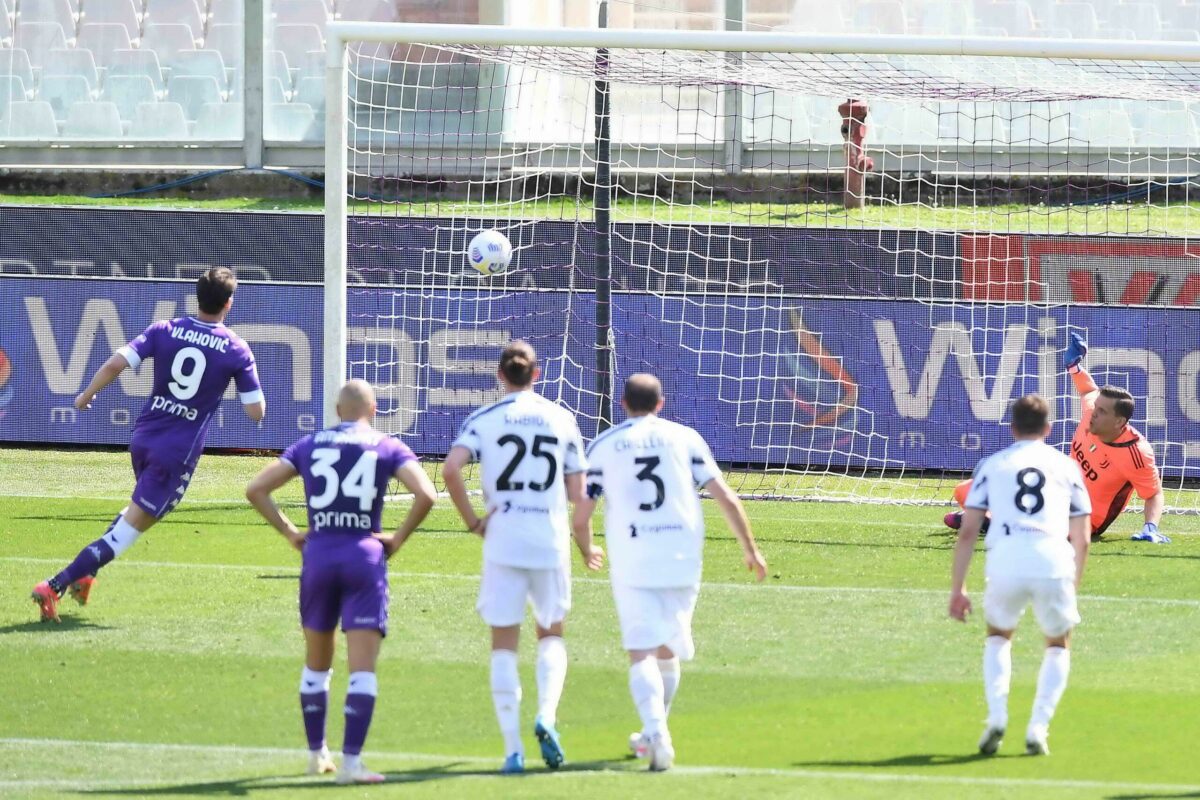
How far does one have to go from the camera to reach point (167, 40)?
25.3m

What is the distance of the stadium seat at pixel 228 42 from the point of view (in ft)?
81.8

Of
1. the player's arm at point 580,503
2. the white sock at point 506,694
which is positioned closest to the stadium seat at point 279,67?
the player's arm at point 580,503

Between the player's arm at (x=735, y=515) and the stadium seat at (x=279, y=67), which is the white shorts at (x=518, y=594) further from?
the stadium seat at (x=279, y=67)

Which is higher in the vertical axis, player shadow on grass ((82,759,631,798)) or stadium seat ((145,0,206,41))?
stadium seat ((145,0,206,41))

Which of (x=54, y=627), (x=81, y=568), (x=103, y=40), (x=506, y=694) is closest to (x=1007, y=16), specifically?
(x=103, y=40)

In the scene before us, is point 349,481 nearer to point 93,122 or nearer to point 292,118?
point 292,118

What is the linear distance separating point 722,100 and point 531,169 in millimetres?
3382

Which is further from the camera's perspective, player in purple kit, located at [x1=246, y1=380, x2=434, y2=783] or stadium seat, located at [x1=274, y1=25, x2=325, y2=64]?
Result: stadium seat, located at [x1=274, y1=25, x2=325, y2=64]

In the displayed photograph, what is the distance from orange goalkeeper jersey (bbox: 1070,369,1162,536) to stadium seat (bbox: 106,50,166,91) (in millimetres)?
16886

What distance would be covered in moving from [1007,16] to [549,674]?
19.8 metres

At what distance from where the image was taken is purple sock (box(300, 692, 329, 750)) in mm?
6484

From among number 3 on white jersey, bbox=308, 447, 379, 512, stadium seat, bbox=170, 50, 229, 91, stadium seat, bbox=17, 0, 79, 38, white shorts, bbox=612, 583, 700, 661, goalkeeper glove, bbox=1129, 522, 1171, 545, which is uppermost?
stadium seat, bbox=17, 0, 79, 38

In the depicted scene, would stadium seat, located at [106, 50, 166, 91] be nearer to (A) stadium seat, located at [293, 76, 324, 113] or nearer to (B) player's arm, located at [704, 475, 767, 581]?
(A) stadium seat, located at [293, 76, 324, 113]

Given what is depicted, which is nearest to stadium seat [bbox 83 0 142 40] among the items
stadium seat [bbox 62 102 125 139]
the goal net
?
stadium seat [bbox 62 102 125 139]
